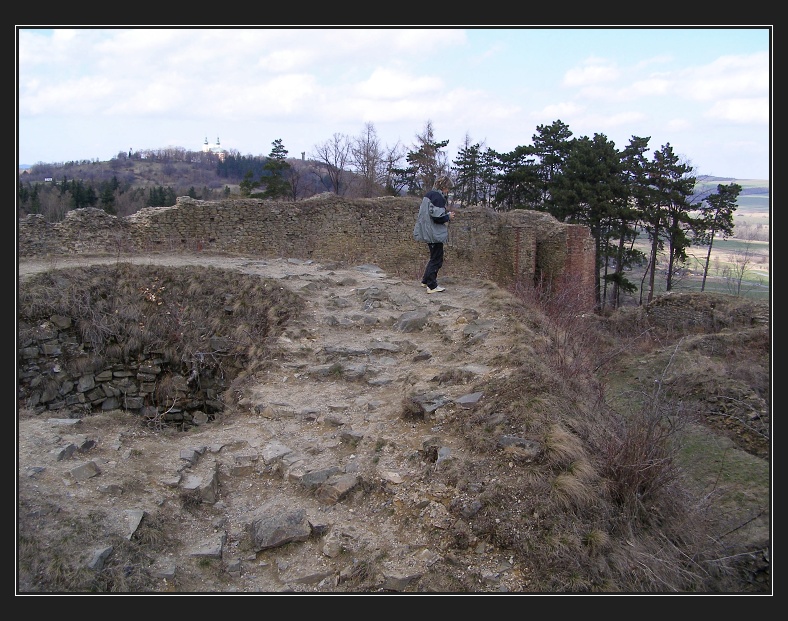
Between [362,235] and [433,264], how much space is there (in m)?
7.87

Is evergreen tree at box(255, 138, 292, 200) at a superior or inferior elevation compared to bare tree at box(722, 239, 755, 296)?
superior

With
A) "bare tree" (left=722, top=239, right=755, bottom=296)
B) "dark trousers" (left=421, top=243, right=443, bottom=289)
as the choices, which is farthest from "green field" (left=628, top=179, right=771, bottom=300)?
"dark trousers" (left=421, top=243, right=443, bottom=289)

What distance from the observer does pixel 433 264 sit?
8.87 metres

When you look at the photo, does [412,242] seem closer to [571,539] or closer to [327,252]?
[327,252]

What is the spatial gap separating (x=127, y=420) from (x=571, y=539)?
403cm

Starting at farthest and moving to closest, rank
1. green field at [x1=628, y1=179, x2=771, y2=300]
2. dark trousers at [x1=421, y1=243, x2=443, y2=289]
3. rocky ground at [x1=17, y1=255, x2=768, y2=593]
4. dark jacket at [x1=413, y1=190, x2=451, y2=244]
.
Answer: green field at [x1=628, y1=179, x2=771, y2=300], dark trousers at [x1=421, y1=243, x2=443, y2=289], dark jacket at [x1=413, y1=190, x2=451, y2=244], rocky ground at [x1=17, y1=255, x2=768, y2=593]

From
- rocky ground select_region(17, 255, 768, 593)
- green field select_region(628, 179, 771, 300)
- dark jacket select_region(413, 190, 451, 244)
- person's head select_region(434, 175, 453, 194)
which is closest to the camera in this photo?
rocky ground select_region(17, 255, 768, 593)

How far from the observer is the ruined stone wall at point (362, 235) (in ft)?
43.9

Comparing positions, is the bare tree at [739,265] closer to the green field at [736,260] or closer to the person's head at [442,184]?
the green field at [736,260]

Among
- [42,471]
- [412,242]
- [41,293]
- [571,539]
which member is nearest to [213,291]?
[41,293]

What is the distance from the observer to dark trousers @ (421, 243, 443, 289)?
28.2 ft

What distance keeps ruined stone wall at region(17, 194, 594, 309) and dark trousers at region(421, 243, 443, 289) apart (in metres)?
4.07

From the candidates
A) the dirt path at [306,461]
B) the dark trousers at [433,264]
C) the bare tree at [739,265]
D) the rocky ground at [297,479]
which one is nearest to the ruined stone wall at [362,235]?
the dark trousers at [433,264]

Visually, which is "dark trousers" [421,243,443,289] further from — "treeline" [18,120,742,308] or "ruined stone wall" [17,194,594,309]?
"treeline" [18,120,742,308]
